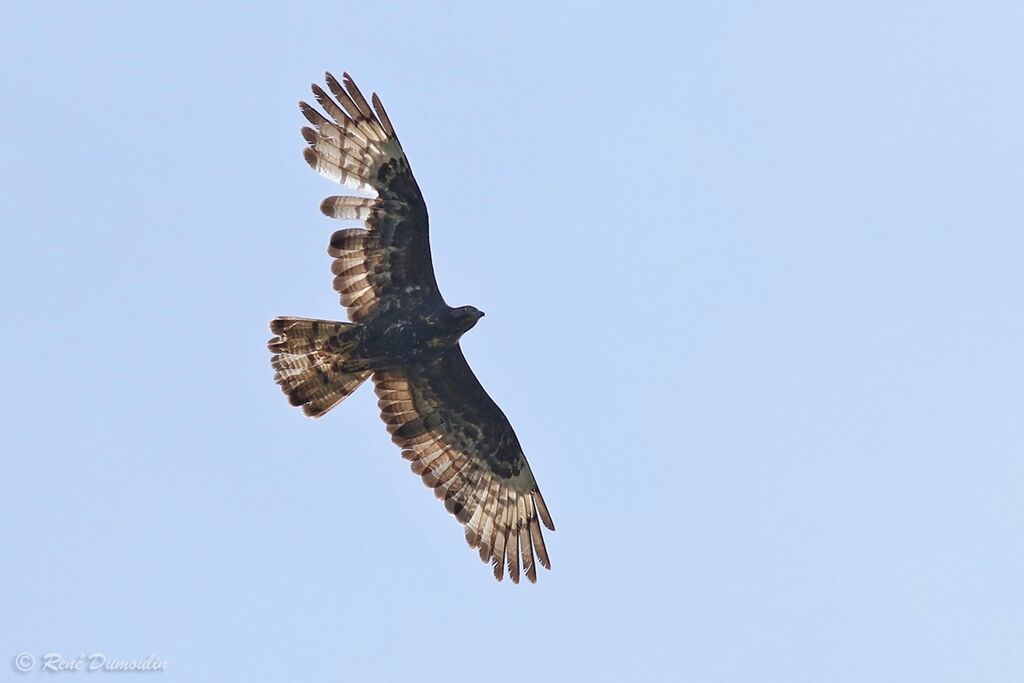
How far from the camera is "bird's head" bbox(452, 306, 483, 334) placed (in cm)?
2434

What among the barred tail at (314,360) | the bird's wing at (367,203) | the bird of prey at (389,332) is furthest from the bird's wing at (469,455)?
the bird's wing at (367,203)

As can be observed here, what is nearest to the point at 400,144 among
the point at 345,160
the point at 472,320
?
the point at 345,160

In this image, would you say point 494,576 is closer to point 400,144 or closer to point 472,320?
point 472,320

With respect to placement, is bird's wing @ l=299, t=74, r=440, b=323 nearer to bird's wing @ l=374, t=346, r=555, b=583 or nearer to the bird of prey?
the bird of prey

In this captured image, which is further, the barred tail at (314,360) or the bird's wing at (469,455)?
the bird's wing at (469,455)

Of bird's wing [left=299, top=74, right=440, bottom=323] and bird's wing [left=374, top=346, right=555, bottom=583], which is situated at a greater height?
bird's wing [left=299, top=74, right=440, bottom=323]

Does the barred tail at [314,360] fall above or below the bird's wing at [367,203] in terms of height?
below

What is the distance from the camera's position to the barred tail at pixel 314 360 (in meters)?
24.3

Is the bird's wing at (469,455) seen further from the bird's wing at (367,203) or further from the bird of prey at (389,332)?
the bird's wing at (367,203)

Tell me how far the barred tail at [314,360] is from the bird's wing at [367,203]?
444 mm

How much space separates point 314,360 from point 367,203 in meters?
2.34

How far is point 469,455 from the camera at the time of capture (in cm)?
2598

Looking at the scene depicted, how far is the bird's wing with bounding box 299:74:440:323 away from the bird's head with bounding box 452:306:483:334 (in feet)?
2.37

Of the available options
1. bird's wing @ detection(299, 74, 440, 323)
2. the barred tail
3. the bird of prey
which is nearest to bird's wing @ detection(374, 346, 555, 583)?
the bird of prey
